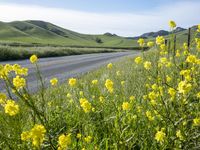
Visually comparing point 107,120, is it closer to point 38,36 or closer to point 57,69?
point 57,69

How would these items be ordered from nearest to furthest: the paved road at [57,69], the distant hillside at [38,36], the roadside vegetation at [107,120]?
the roadside vegetation at [107,120], the paved road at [57,69], the distant hillside at [38,36]

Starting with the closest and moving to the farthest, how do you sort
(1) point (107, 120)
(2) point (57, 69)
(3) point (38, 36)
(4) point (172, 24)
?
(1) point (107, 120) → (4) point (172, 24) → (2) point (57, 69) → (3) point (38, 36)

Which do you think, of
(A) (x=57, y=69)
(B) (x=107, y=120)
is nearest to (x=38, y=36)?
(A) (x=57, y=69)

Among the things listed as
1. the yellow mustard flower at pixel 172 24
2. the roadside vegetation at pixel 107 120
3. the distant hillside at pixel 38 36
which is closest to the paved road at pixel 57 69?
the roadside vegetation at pixel 107 120

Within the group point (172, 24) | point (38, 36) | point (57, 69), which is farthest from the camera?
point (38, 36)

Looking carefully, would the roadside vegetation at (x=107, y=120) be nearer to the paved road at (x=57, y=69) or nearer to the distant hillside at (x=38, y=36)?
the paved road at (x=57, y=69)

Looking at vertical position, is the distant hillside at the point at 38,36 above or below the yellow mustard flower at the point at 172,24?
below

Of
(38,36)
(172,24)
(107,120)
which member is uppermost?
(172,24)

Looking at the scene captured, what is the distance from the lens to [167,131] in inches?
152

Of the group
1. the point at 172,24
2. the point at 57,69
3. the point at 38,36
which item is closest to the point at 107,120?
the point at 172,24

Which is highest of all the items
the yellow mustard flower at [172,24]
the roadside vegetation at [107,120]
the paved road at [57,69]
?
the yellow mustard flower at [172,24]

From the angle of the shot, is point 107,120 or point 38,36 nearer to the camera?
point 107,120

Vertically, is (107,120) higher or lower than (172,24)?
lower

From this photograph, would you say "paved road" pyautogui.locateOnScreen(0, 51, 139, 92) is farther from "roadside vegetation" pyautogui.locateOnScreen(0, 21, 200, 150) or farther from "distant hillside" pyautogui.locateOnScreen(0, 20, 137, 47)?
"distant hillside" pyautogui.locateOnScreen(0, 20, 137, 47)
